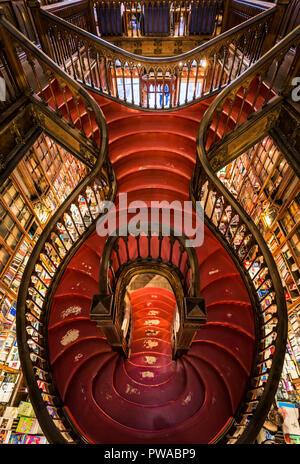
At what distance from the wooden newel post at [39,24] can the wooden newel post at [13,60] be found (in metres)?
0.61

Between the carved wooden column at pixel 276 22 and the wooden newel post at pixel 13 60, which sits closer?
the wooden newel post at pixel 13 60

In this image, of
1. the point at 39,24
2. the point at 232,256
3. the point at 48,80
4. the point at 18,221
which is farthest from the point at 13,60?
the point at 232,256

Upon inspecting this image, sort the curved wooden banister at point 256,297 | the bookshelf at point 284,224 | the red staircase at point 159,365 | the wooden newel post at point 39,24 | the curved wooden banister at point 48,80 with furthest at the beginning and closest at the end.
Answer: the bookshelf at point 284,224
the wooden newel post at point 39,24
the curved wooden banister at point 48,80
the red staircase at point 159,365
the curved wooden banister at point 256,297

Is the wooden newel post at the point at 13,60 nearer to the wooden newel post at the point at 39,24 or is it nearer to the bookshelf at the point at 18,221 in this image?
the wooden newel post at the point at 39,24

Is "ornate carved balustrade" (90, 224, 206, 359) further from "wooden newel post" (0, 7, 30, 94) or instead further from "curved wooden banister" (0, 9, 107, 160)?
"wooden newel post" (0, 7, 30, 94)

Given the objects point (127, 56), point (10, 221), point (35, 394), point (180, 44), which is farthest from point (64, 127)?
point (180, 44)

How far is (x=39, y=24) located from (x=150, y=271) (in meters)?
4.18

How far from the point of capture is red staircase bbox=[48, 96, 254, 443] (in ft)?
8.36

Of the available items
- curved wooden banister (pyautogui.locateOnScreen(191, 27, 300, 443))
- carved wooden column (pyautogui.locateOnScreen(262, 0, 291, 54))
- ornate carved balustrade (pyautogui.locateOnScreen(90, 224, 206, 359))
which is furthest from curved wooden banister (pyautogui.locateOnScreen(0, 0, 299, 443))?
ornate carved balustrade (pyautogui.locateOnScreen(90, 224, 206, 359))

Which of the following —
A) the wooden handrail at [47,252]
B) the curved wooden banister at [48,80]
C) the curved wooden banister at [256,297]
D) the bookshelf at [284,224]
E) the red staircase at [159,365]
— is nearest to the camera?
the curved wooden banister at [256,297]

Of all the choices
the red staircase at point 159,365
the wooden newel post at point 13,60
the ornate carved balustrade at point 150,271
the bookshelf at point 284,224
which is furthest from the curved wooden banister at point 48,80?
the bookshelf at point 284,224

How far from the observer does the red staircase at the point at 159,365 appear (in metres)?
2.55

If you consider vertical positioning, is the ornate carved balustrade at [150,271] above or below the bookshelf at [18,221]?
below
